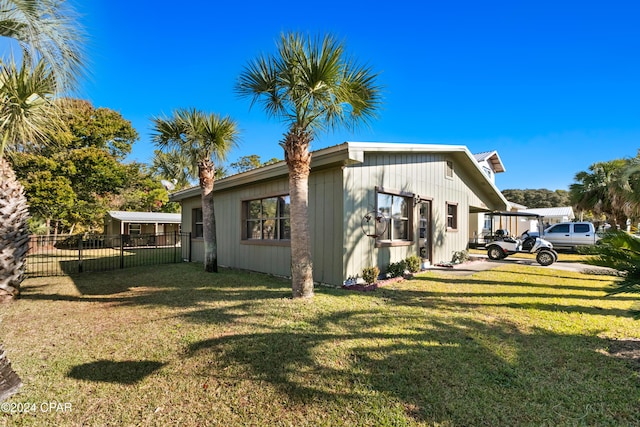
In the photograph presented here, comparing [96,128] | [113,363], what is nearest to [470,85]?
[113,363]

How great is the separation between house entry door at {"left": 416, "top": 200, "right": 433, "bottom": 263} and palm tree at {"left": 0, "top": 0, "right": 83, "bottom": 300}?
8.79 metres

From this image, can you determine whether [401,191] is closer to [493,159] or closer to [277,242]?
[277,242]

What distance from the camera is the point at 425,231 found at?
9.91 metres

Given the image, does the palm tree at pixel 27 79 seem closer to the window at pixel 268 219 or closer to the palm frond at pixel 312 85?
the palm frond at pixel 312 85

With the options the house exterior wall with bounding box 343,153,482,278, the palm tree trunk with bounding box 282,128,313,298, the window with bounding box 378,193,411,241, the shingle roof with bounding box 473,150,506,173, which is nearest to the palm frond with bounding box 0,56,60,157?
the palm tree trunk with bounding box 282,128,313,298

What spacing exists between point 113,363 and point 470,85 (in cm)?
1467

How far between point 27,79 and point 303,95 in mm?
4249

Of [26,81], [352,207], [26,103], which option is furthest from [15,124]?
[352,207]

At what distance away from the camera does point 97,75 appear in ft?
14.1

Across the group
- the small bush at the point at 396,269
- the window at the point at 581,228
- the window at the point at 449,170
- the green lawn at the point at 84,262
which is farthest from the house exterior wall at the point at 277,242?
the window at the point at 581,228

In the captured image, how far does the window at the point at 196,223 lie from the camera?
42.1 feet

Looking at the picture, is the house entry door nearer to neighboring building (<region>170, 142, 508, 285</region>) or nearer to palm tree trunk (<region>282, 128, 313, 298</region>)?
neighboring building (<region>170, 142, 508, 285</region>)

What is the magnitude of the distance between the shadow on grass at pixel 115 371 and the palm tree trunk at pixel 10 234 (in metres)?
4.34

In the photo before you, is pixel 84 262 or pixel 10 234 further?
pixel 84 262
